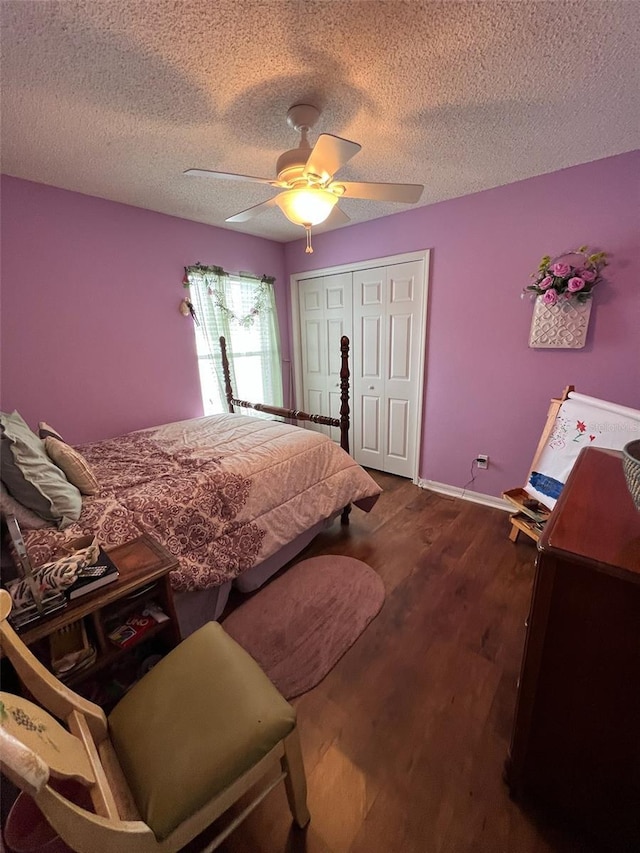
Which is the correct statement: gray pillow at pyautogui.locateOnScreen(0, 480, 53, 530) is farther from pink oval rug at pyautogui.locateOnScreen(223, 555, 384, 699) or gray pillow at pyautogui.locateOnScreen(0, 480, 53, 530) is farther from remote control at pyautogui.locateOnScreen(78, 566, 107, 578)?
pink oval rug at pyautogui.locateOnScreen(223, 555, 384, 699)

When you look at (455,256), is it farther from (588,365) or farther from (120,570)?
(120,570)

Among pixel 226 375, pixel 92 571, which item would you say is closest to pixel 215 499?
pixel 92 571

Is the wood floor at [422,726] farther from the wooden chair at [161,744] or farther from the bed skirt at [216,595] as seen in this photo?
the bed skirt at [216,595]

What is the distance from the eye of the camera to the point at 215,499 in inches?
67.2

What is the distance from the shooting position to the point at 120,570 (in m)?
1.18

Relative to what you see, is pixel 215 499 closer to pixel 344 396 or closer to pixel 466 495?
pixel 344 396

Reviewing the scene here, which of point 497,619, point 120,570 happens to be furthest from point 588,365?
point 120,570

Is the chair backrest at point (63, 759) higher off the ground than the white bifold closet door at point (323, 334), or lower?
lower

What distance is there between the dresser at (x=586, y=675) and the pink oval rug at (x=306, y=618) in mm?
808

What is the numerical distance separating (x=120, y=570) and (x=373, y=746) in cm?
113

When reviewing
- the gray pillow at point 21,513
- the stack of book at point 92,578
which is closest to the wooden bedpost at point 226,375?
the gray pillow at point 21,513

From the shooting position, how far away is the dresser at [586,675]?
80 cm

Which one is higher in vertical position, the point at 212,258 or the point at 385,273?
the point at 212,258

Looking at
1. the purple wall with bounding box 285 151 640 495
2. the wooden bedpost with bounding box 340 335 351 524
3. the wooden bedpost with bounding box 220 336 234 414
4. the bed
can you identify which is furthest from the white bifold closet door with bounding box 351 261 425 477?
A: the wooden bedpost with bounding box 220 336 234 414
